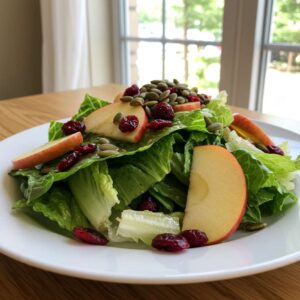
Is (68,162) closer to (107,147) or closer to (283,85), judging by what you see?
(107,147)

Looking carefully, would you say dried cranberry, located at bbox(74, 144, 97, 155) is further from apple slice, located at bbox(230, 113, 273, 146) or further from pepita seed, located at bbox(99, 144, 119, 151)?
apple slice, located at bbox(230, 113, 273, 146)

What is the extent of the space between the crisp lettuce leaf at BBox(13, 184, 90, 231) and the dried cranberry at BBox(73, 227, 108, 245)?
38mm

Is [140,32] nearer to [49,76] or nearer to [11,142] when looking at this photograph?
[49,76]

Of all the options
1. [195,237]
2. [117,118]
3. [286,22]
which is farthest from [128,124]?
[286,22]

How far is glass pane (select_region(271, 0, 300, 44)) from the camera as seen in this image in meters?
1.69

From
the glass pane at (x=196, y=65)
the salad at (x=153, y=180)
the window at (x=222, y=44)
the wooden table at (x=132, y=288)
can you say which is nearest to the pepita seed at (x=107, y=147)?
the salad at (x=153, y=180)

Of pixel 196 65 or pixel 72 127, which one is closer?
pixel 72 127

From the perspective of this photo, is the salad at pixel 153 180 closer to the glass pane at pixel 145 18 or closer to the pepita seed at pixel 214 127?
the pepita seed at pixel 214 127

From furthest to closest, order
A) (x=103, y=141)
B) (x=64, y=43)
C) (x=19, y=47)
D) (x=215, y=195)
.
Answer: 1. (x=19, y=47)
2. (x=64, y=43)
3. (x=103, y=141)
4. (x=215, y=195)

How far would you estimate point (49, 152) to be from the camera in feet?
2.14

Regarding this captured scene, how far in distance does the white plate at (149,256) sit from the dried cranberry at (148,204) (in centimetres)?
8

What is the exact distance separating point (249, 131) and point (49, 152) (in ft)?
1.45

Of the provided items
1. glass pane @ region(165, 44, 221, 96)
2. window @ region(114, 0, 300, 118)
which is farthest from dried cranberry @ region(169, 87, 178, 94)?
glass pane @ region(165, 44, 221, 96)

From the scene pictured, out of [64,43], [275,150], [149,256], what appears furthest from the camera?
[64,43]
